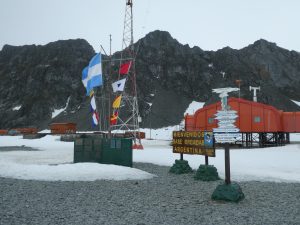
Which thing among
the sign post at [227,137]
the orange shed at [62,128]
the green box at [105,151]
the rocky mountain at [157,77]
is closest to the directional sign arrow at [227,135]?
the sign post at [227,137]

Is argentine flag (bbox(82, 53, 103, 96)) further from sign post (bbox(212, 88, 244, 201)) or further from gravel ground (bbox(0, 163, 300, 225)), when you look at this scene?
sign post (bbox(212, 88, 244, 201))

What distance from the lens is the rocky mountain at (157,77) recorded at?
415 feet

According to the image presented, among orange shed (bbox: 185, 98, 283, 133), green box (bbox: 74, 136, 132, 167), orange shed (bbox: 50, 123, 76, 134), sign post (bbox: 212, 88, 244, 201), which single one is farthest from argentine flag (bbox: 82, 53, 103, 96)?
orange shed (bbox: 50, 123, 76, 134)

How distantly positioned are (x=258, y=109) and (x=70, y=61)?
122598 millimetres

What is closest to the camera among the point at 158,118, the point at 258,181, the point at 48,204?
the point at 48,204

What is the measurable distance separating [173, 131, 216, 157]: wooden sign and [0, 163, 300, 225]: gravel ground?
1617 millimetres

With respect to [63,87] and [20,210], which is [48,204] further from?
[63,87]

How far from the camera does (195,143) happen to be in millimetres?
16891

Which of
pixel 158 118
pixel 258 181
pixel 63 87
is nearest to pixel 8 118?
pixel 63 87

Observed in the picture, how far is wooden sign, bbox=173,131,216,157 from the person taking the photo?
51.8 feet

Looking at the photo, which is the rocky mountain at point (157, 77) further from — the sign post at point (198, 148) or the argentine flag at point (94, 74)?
the sign post at point (198, 148)

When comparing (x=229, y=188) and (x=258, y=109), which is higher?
(x=258, y=109)

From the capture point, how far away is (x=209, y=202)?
1141cm

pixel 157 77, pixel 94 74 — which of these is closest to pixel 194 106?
pixel 157 77
